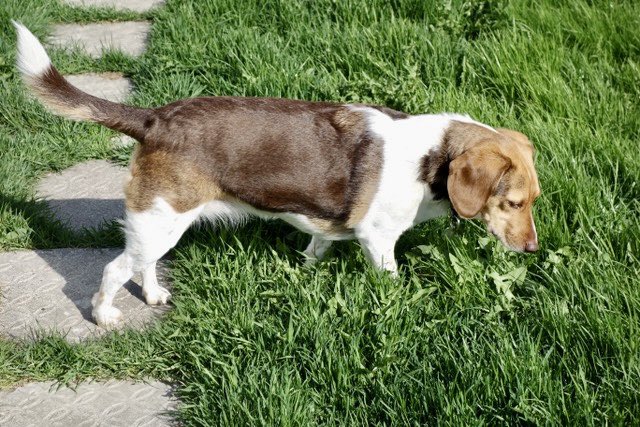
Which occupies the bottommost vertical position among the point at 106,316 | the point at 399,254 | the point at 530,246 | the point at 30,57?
the point at 399,254

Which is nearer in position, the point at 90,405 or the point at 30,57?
the point at 90,405

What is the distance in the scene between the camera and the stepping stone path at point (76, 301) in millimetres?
3572

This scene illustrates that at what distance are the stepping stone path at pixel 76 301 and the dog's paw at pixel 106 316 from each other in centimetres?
5

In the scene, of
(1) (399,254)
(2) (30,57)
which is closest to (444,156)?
(1) (399,254)

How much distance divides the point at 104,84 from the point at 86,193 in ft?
4.32

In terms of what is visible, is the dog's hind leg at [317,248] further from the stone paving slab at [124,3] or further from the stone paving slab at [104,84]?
the stone paving slab at [124,3]

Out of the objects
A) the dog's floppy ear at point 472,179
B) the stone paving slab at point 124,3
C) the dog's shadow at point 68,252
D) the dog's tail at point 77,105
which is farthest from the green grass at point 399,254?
the dog's tail at point 77,105

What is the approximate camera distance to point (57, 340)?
3881 mm

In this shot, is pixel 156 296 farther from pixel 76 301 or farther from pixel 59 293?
pixel 59 293

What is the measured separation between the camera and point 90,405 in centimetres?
362

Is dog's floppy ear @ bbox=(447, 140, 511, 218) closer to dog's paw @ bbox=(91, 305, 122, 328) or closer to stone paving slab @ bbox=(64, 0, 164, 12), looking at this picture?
dog's paw @ bbox=(91, 305, 122, 328)

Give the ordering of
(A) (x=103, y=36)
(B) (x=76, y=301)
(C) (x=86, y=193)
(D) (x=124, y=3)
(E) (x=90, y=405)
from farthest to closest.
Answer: (D) (x=124, y=3)
(A) (x=103, y=36)
(C) (x=86, y=193)
(B) (x=76, y=301)
(E) (x=90, y=405)

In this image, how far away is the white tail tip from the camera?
3.75 metres

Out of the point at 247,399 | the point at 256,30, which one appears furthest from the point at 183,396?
the point at 256,30
